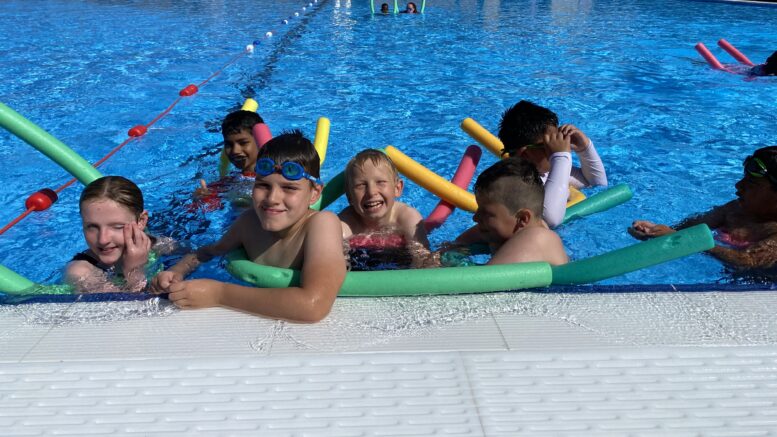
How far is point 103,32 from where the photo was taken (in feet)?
46.9

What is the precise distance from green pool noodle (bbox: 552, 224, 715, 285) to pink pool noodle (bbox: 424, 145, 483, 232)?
120 centimetres

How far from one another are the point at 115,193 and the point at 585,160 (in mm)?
3148

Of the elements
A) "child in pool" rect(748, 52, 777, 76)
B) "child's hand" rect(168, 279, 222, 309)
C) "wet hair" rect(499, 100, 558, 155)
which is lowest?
"child in pool" rect(748, 52, 777, 76)

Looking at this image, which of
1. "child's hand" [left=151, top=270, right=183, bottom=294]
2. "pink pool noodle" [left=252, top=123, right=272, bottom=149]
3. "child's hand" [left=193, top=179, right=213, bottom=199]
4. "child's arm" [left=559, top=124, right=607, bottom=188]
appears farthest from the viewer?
"child's hand" [left=193, top=179, right=213, bottom=199]

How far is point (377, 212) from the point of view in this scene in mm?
3455

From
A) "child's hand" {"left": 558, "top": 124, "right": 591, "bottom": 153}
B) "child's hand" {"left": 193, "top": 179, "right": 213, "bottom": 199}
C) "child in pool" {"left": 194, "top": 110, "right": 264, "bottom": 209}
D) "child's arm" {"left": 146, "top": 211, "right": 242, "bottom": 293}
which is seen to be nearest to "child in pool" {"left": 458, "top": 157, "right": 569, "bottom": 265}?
"child's hand" {"left": 558, "top": 124, "right": 591, "bottom": 153}

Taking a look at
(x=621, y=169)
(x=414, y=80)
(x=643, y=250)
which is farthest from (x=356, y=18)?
(x=643, y=250)

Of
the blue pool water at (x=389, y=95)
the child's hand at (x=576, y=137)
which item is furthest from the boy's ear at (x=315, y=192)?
the child's hand at (x=576, y=137)

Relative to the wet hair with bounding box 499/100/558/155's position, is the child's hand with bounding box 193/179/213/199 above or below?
below

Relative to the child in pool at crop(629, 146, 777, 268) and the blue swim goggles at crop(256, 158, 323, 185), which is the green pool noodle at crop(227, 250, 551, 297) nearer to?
the blue swim goggles at crop(256, 158, 323, 185)

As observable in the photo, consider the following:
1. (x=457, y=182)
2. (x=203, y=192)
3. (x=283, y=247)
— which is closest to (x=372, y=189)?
(x=283, y=247)

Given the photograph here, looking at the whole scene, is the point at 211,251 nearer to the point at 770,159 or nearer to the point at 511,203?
the point at 511,203

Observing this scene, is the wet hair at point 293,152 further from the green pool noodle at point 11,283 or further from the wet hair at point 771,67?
the wet hair at point 771,67

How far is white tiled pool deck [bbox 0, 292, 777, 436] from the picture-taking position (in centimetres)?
183
